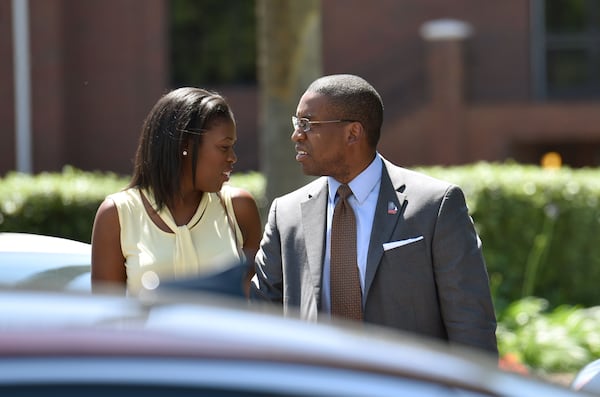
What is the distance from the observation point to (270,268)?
3.79 meters

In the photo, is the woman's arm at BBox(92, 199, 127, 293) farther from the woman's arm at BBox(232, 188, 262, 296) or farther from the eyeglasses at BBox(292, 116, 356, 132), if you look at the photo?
the eyeglasses at BBox(292, 116, 356, 132)

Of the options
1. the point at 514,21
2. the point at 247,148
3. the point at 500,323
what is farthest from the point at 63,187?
the point at 514,21

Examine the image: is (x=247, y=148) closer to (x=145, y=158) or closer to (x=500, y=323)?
(x=500, y=323)

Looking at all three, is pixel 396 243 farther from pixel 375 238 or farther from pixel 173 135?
pixel 173 135

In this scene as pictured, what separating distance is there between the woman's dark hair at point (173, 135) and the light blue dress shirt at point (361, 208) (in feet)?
1.59

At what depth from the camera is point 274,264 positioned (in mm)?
3779

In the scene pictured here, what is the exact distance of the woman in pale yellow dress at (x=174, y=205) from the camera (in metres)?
3.81

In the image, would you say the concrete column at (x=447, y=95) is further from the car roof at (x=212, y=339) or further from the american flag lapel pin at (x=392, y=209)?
the car roof at (x=212, y=339)

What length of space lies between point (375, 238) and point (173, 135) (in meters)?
0.82

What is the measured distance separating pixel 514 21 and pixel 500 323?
9.94 metres

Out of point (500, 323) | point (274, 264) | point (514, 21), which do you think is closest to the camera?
point (274, 264)

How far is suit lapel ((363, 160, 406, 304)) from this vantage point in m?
3.53

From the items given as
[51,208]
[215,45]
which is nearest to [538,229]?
[51,208]

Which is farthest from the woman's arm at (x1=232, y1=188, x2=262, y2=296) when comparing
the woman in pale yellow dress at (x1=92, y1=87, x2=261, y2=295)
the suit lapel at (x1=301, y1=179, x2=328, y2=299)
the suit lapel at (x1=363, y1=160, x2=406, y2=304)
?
the suit lapel at (x1=363, y1=160, x2=406, y2=304)
